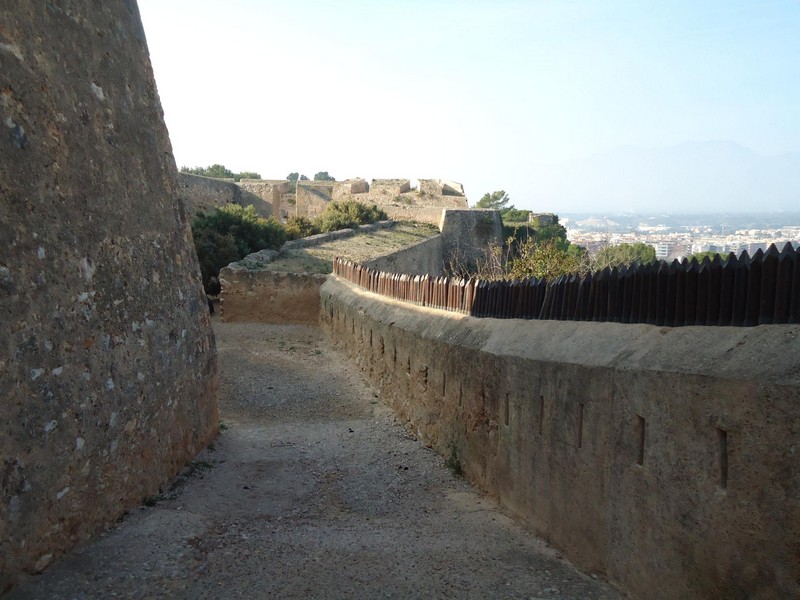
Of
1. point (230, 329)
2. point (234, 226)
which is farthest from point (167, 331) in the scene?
point (234, 226)

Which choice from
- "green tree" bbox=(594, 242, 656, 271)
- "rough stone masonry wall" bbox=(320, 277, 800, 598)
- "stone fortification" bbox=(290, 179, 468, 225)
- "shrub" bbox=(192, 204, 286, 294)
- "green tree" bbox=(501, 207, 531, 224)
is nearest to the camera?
"rough stone masonry wall" bbox=(320, 277, 800, 598)

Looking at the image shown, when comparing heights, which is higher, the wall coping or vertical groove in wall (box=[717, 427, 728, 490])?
the wall coping

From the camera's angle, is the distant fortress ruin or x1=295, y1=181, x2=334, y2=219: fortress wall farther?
x1=295, y1=181, x2=334, y2=219: fortress wall

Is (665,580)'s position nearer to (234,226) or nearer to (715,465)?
(715,465)

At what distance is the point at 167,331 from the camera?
6.78 meters

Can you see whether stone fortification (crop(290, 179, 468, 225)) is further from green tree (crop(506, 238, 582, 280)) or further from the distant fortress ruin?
green tree (crop(506, 238, 582, 280))

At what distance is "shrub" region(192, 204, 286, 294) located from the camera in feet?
65.4

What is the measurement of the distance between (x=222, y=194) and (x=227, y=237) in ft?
36.6

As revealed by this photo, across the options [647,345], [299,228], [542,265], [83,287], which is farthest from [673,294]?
[299,228]

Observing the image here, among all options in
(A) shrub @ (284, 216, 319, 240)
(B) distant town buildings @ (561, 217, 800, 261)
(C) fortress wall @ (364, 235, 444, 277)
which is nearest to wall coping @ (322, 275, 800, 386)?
(B) distant town buildings @ (561, 217, 800, 261)

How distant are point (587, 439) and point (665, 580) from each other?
3.38ft

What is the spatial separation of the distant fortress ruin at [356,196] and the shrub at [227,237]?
33.0 feet

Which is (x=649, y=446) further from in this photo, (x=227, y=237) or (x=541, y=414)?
(x=227, y=237)

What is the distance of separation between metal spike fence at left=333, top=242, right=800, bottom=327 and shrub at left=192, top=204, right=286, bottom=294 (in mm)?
13855
